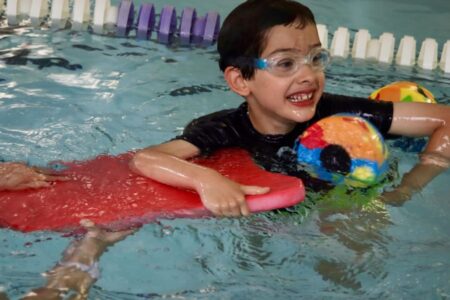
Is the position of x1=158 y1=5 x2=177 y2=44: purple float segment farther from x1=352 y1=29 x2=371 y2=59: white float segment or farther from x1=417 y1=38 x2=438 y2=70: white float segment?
x1=417 y1=38 x2=438 y2=70: white float segment

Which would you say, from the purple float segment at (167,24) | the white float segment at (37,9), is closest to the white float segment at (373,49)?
the purple float segment at (167,24)

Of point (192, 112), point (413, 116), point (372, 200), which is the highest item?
point (413, 116)

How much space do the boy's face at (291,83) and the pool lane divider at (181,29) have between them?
2.87 metres

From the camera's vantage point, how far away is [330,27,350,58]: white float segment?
17.9ft

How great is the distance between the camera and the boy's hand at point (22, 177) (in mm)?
2461

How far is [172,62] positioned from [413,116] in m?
2.41

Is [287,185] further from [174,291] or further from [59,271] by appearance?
[59,271]

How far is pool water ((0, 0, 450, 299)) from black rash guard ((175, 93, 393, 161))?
24 centimetres

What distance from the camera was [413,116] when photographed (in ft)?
9.45

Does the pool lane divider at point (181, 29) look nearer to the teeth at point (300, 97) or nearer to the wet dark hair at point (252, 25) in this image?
the wet dark hair at point (252, 25)

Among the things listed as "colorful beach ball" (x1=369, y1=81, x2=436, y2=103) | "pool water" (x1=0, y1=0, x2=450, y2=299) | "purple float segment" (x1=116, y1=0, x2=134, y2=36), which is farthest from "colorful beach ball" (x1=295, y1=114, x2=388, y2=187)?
"purple float segment" (x1=116, y1=0, x2=134, y2=36)

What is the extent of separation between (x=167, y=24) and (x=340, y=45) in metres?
1.45

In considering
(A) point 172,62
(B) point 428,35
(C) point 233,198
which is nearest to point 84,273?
(C) point 233,198

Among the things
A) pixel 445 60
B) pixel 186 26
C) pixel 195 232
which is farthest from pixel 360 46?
pixel 195 232
